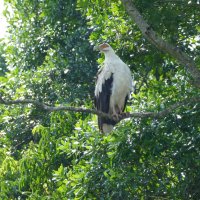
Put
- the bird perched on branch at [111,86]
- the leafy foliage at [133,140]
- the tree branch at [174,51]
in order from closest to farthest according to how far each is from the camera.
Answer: the tree branch at [174,51] < the leafy foliage at [133,140] < the bird perched on branch at [111,86]

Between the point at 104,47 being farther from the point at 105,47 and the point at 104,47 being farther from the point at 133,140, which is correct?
the point at 133,140

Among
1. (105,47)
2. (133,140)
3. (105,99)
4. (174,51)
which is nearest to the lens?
(174,51)

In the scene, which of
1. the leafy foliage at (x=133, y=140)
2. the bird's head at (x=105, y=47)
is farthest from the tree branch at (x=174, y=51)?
the bird's head at (x=105, y=47)

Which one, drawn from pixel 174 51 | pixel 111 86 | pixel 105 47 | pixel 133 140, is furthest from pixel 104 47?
pixel 174 51

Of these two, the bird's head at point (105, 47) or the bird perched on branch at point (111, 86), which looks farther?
the bird's head at point (105, 47)

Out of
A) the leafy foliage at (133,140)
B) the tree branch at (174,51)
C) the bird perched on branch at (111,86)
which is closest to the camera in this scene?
the tree branch at (174,51)

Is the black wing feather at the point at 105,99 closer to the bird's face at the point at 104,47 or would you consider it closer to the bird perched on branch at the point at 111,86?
the bird perched on branch at the point at 111,86

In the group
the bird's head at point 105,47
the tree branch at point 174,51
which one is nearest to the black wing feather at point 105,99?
the bird's head at point 105,47

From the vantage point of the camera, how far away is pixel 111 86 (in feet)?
22.9

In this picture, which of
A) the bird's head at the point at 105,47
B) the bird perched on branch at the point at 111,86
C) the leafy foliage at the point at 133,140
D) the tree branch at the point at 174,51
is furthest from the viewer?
the bird's head at the point at 105,47

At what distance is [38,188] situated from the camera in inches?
307

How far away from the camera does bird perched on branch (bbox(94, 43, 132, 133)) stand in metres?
6.91

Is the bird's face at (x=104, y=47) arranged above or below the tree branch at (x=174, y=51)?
above

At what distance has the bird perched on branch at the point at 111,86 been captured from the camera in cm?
691
